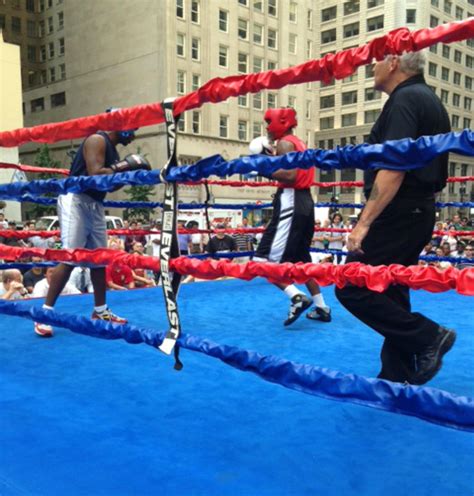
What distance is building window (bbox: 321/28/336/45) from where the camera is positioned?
39.8 meters

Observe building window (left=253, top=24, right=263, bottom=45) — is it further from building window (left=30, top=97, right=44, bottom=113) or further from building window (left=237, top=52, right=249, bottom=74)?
building window (left=30, top=97, right=44, bottom=113)

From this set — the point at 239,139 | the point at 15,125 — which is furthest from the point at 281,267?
the point at 239,139

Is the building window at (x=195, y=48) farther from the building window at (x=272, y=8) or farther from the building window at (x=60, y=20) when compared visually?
the building window at (x=60, y=20)

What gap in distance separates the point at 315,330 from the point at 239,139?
25443 millimetres

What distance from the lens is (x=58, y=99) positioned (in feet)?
105

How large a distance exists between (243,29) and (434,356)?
29.4 meters

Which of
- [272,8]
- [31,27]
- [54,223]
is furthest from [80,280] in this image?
[31,27]

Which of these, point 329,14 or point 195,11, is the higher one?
point 329,14

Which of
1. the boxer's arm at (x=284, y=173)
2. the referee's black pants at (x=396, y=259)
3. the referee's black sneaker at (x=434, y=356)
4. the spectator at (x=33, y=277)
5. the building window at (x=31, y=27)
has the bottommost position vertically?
the spectator at (x=33, y=277)

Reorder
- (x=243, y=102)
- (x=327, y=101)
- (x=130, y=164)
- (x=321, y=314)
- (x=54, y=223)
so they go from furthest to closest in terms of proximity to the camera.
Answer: (x=327, y=101), (x=243, y=102), (x=54, y=223), (x=321, y=314), (x=130, y=164)

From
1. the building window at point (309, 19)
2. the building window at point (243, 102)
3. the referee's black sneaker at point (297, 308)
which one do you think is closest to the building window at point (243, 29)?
the building window at point (243, 102)

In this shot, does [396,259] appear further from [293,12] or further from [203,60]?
[293,12]

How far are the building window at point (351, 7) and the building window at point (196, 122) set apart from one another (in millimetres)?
19784

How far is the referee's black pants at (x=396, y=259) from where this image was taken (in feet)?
6.10
